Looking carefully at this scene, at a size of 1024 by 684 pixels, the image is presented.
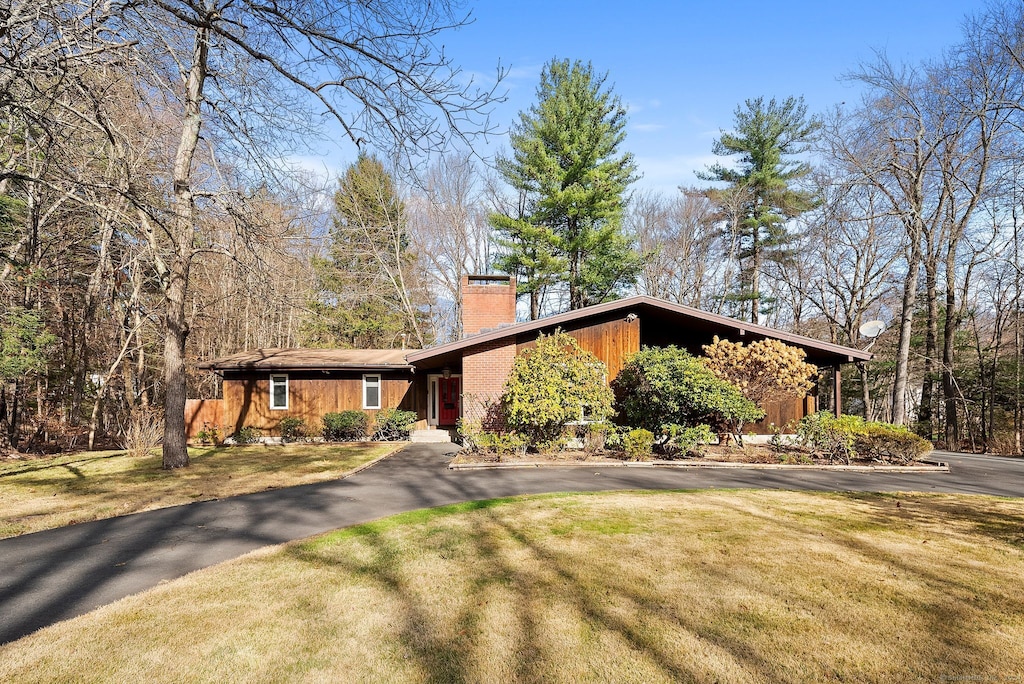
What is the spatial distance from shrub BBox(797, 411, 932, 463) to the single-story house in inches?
118

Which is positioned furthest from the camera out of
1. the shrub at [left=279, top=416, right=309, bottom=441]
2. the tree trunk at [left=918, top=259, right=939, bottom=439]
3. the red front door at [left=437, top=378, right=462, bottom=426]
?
the red front door at [left=437, top=378, right=462, bottom=426]

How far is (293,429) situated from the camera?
57.7ft

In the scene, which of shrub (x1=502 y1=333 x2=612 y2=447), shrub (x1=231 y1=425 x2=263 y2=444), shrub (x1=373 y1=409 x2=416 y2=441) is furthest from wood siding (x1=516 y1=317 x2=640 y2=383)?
shrub (x1=231 y1=425 x2=263 y2=444)

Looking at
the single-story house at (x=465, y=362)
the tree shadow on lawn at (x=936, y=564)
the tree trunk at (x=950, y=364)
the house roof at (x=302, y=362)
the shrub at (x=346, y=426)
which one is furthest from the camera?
the house roof at (x=302, y=362)

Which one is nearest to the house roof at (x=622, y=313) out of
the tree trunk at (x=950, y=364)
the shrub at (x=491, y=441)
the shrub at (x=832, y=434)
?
the shrub at (x=491, y=441)

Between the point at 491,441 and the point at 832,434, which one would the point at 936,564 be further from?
the point at 491,441

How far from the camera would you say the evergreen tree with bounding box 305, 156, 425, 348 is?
25.5m

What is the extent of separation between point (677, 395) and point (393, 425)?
9.98 m

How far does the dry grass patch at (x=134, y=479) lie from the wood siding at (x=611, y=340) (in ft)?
21.5

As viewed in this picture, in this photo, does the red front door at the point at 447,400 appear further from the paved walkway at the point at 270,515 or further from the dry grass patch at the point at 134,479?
the paved walkway at the point at 270,515

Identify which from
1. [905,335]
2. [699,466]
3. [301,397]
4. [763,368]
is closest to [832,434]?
[763,368]

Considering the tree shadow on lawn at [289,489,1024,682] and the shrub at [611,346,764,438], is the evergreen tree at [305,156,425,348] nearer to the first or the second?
the shrub at [611,346,764,438]

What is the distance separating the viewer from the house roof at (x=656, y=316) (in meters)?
13.8

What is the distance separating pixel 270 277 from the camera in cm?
1162
